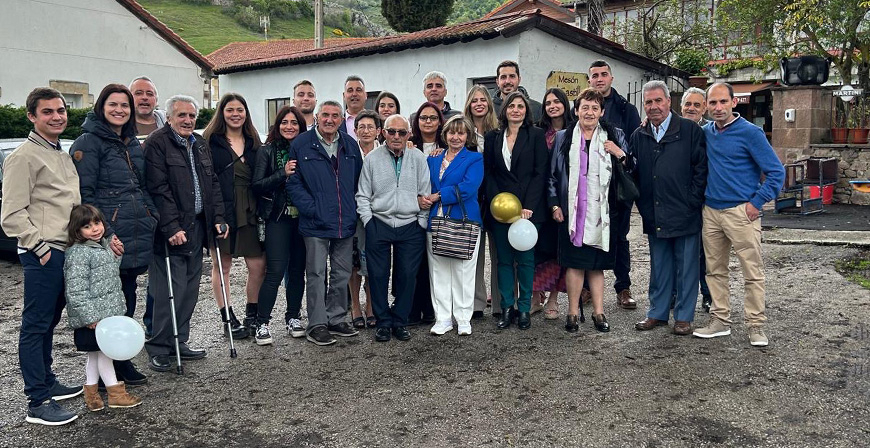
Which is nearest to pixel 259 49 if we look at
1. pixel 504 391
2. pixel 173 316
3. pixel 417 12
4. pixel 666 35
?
pixel 417 12

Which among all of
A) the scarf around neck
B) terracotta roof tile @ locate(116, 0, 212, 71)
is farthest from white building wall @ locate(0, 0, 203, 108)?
the scarf around neck

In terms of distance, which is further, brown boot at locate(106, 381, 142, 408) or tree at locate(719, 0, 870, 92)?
tree at locate(719, 0, 870, 92)

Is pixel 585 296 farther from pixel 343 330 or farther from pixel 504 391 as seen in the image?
pixel 504 391

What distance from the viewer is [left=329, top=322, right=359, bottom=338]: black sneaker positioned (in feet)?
19.5

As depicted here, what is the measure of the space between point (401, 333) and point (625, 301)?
2.29 metres

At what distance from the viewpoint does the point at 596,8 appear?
27.4 meters

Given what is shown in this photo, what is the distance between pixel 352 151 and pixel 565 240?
195 centimetres

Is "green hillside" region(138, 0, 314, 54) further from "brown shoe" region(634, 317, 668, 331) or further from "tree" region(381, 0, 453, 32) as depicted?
"brown shoe" region(634, 317, 668, 331)

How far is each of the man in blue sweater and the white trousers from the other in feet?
6.55

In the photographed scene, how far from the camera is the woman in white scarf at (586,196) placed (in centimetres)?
Answer: 581

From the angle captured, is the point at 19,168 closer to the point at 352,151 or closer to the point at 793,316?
the point at 352,151

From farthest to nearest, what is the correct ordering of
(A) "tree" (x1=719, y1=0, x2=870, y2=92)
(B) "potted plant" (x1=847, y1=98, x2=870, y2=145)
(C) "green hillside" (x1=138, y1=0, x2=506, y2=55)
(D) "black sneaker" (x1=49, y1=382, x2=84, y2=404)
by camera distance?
(C) "green hillside" (x1=138, y1=0, x2=506, y2=55) < (A) "tree" (x1=719, y1=0, x2=870, y2=92) < (B) "potted plant" (x1=847, y1=98, x2=870, y2=145) < (D) "black sneaker" (x1=49, y1=382, x2=84, y2=404)

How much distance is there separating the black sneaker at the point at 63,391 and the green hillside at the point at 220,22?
65129 mm

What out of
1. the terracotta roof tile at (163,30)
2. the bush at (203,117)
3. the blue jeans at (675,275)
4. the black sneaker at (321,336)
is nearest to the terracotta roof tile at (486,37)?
the bush at (203,117)
